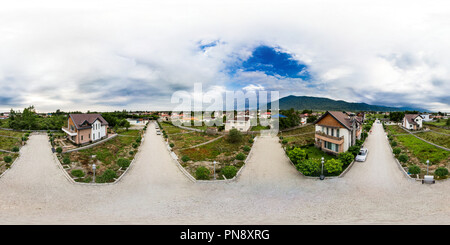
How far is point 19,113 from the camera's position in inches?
879

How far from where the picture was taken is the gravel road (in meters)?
7.63

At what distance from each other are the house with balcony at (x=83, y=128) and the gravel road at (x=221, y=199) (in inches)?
246

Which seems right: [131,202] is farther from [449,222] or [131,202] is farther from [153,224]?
[449,222]

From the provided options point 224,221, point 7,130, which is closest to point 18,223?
point 224,221

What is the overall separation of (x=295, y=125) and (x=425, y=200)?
2423 cm

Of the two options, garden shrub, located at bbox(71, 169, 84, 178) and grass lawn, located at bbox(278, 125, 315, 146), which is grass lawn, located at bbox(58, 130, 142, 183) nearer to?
garden shrub, located at bbox(71, 169, 84, 178)

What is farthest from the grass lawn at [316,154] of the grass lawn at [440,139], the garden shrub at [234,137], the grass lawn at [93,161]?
the grass lawn at [93,161]

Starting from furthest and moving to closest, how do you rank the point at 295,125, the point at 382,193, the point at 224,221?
the point at 295,125, the point at 382,193, the point at 224,221

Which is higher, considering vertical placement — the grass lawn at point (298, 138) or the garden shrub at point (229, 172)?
the grass lawn at point (298, 138)

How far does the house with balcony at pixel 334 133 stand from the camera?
17770 mm

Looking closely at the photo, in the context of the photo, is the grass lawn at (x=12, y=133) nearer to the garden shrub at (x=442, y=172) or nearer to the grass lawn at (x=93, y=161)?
the grass lawn at (x=93, y=161)

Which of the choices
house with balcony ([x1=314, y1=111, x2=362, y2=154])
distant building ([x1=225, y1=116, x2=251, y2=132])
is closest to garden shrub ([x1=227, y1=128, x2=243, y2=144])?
distant building ([x1=225, y1=116, x2=251, y2=132])

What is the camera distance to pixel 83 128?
20.0 metres

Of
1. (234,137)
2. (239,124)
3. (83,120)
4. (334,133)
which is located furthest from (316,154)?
(83,120)
